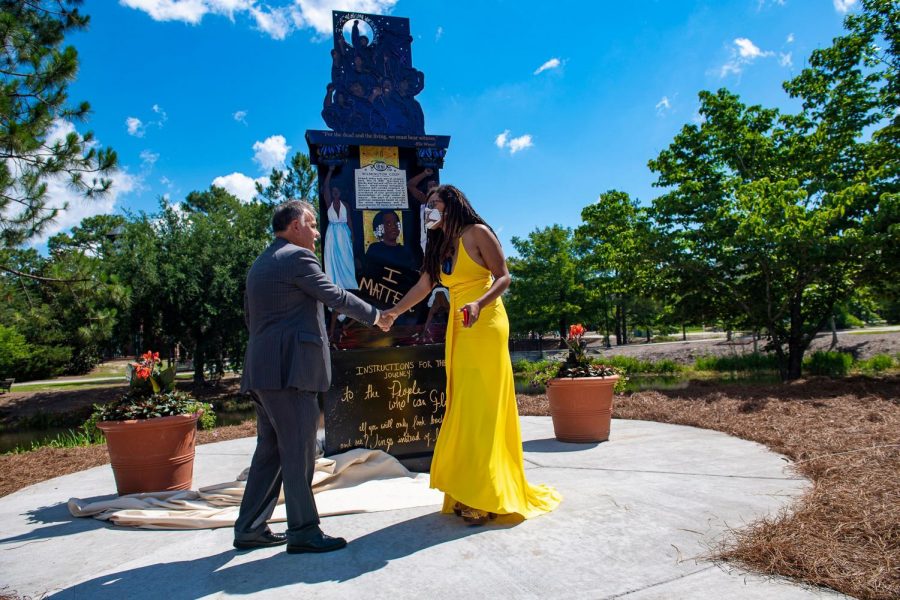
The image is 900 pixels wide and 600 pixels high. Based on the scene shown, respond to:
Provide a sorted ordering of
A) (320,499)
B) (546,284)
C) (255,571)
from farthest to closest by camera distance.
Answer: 1. (546,284)
2. (320,499)
3. (255,571)

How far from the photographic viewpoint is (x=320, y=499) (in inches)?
160

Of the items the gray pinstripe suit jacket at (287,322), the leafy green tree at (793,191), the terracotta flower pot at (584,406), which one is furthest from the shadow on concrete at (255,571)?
the leafy green tree at (793,191)

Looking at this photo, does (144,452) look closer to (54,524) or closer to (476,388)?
(54,524)

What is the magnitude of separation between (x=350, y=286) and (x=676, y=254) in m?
9.16

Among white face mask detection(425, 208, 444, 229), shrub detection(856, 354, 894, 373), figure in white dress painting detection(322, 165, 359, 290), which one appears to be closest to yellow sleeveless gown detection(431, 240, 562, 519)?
white face mask detection(425, 208, 444, 229)

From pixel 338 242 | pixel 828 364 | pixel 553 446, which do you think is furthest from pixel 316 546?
pixel 828 364

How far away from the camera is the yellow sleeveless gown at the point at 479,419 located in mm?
3467

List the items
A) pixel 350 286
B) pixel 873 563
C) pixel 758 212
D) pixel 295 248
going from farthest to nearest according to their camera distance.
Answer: pixel 758 212 → pixel 350 286 → pixel 295 248 → pixel 873 563

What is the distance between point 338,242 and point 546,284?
2777 centimetres

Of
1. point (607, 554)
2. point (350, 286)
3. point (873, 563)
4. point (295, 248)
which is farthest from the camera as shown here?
point (350, 286)

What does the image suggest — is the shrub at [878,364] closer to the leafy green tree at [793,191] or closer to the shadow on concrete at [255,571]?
the leafy green tree at [793,191]

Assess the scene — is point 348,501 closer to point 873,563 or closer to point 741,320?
point 873,563

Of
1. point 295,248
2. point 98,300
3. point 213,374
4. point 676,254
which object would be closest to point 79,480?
point 295,248

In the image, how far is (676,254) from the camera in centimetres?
1223
